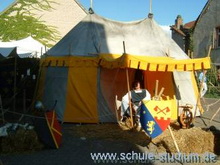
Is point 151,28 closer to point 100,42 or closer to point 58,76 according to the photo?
point 100,42

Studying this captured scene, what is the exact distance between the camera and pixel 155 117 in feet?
23.3

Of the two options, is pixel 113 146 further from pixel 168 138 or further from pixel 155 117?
pixel 155 117

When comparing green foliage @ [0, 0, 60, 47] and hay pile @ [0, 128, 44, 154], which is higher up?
green foliage @ [0, 0, 60, 47]

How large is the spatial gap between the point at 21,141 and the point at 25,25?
67.5 feet

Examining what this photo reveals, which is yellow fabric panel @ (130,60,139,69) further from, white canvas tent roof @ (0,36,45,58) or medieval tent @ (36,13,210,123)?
white canvas tent roof @ (0,36,45,58)

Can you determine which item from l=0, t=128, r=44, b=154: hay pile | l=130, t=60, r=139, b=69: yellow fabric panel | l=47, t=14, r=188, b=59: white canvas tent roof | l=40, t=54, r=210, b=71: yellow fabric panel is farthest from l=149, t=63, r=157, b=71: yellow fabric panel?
l=0, t=128, r=44, b=154: hay pile

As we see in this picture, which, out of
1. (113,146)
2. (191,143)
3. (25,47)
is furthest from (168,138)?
(25,47)

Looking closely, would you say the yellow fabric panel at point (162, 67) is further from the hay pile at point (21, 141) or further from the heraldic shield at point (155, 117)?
the hay pile at point (21, 141)

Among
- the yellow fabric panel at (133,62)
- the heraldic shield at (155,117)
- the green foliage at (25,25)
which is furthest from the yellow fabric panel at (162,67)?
the green foliage at (25,25)

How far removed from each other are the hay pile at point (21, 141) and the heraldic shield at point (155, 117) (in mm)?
2463

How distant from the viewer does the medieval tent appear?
1090 centimetres

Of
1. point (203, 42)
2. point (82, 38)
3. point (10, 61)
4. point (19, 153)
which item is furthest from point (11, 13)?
point (19, 153)

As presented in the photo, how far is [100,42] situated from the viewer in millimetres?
→ 11523

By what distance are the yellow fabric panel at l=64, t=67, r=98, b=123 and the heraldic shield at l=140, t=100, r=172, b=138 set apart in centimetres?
385
